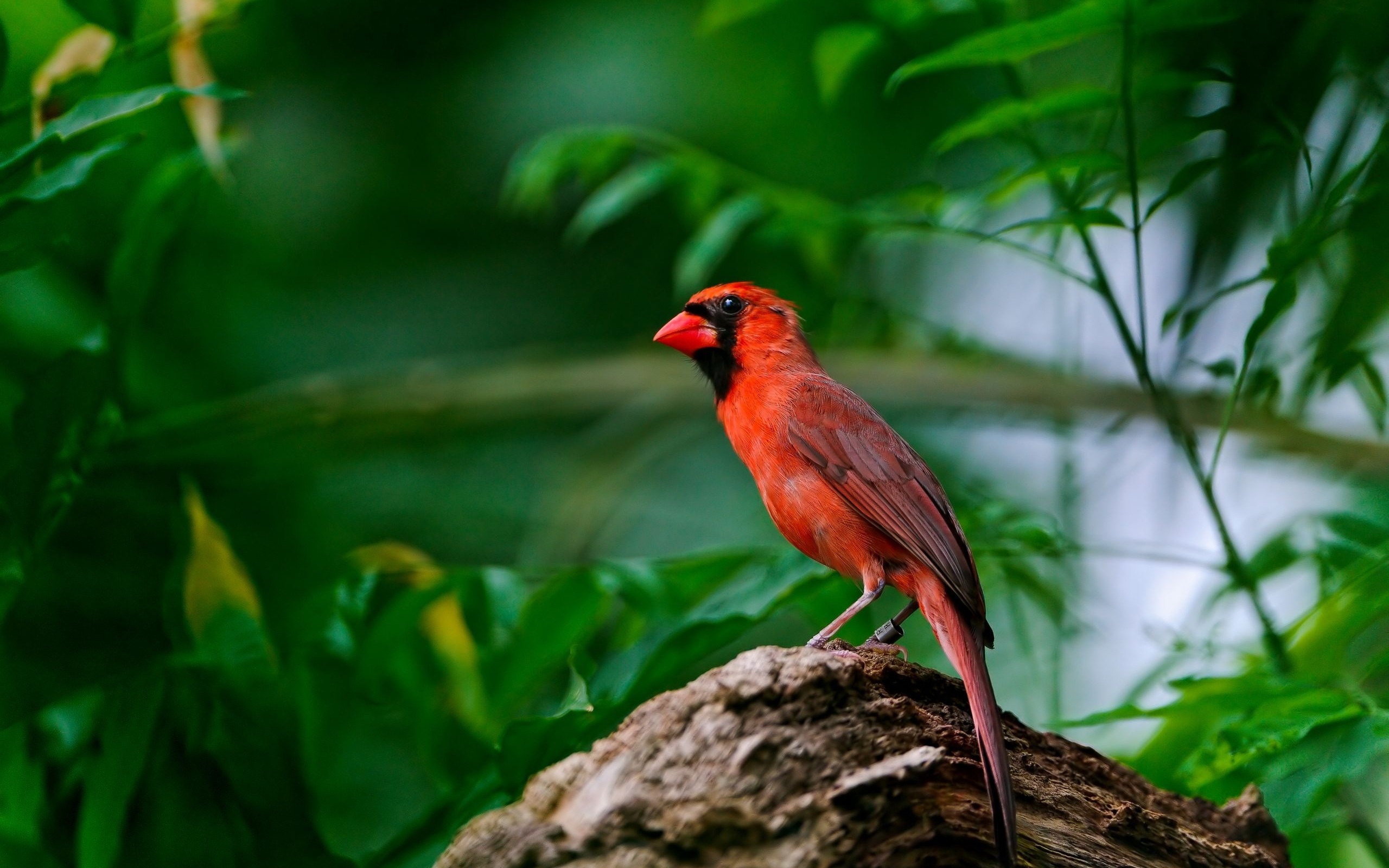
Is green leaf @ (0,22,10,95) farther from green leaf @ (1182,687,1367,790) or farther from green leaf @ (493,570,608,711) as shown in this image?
green leaf @ (1182,687,1367,790)

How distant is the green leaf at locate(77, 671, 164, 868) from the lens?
290 cm

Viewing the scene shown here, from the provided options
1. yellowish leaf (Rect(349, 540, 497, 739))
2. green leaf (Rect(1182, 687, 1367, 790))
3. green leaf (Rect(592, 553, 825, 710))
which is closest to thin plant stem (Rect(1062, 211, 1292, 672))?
green leaf (Rect(1182, 687, 1367, 790))

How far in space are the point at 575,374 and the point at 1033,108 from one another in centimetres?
245

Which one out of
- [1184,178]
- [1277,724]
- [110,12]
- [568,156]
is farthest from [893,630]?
[110,12]

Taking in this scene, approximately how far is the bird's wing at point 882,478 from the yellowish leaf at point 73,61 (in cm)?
210

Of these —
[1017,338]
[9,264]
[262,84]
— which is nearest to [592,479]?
[1017,338]

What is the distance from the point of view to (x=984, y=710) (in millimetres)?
2291

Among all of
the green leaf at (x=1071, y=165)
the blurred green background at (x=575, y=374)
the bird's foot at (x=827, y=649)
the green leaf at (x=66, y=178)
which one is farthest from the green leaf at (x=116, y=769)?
the green leaf at (x=1071, y=165)

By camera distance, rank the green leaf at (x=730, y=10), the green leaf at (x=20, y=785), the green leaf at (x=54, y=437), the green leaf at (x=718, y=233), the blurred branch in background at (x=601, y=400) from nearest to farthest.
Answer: the green leaf at (x=54, y=437) < the green leaf at (x=20, y=785) < the green leaf at (x=730, y=10) < the green leaf at (x=718, y=233) < the blurred branch in background at (x=601, y=400)

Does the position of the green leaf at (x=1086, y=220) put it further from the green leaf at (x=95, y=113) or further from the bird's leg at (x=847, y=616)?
the green leaf at (x=95, y=113)

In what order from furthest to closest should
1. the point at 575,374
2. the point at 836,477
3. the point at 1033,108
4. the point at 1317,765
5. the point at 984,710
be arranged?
the point at 575,374 < the point at 836,477 < the point at 1033,108 < the point at 1317,765 < the point at 984,710

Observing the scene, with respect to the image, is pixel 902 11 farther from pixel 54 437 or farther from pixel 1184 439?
pixel 54 437

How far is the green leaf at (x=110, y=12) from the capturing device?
2.81 meters

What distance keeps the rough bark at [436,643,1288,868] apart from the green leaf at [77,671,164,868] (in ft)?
4.58
